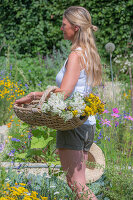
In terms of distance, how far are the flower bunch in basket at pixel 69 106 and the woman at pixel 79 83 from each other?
0.53 ft

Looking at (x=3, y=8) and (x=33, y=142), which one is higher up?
(x=3, y=8)

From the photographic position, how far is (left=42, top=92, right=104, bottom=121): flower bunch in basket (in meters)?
1.71

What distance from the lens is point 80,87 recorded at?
198cm

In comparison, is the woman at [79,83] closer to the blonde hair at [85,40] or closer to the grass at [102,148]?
the blonde hair at [85,40]

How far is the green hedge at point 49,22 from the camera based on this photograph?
7281 mm

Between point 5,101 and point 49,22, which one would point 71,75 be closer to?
point 5,101

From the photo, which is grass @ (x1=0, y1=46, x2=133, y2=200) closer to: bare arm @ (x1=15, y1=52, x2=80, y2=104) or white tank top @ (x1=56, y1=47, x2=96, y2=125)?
bare arm @ (x1=15, y1=52, x2=80, y2=104)

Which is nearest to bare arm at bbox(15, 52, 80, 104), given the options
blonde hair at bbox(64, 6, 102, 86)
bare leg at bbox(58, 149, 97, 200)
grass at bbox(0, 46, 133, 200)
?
blonde hair at bbox(64, 6, 102, 86)

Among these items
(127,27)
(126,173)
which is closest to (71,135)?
(126,173)

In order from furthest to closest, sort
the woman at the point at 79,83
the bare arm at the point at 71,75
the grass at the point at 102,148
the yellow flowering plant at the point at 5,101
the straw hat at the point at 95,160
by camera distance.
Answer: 1. the yellow flowering plant at the point at 5,101
2. the straw hat at the point at 95,160
3. the grass at the point at 102,148
4. the woman at the point at 79,83
5. the bare arm at the point at 71,75

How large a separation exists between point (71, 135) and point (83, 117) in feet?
0.63

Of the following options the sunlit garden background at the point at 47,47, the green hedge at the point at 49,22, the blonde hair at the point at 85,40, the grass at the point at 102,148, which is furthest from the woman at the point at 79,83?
the green hedge at the point at 49,22

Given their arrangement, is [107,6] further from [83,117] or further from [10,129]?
[83,117]

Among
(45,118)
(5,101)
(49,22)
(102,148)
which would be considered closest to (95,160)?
(102,148)
